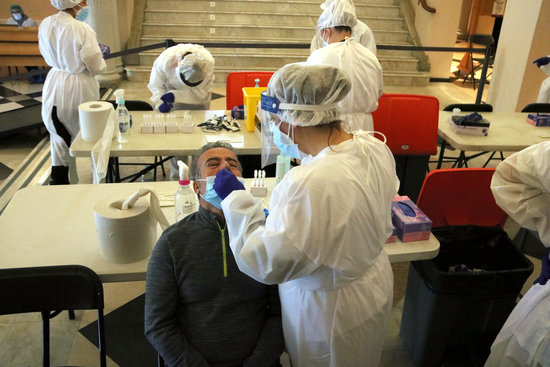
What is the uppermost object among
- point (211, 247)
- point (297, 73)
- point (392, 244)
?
point (297, 73)

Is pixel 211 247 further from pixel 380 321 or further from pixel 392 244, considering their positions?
pixel 392 244

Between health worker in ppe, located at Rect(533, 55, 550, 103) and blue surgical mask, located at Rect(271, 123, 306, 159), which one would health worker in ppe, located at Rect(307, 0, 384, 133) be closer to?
blue surgical mask, located at Rect(271, 123, 306, 159)

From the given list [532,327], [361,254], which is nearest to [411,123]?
[532,327]

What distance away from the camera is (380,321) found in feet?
5.51

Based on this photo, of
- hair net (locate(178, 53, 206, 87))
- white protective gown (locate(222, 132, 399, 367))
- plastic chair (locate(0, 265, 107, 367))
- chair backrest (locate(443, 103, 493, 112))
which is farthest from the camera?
chair backrest (locate(443, 103, 493, 112))

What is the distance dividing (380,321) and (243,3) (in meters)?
7.53

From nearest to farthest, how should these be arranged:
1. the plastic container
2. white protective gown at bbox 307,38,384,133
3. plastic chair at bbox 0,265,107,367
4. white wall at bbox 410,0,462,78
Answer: plastic chair at bbox 0,265,107,367
white protective gown at bbox 307,38,384,133
the plastic container
white wall at bbox 410,0,462,78

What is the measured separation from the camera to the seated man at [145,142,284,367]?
5.27 ft

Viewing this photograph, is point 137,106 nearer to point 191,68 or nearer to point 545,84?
point 191,68

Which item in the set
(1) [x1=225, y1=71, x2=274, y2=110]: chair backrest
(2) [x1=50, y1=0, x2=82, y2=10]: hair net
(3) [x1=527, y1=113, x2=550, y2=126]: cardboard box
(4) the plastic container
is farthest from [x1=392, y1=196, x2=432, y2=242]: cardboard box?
(2) [x1=50, y1=0, x2=82, y2=10]: hair net

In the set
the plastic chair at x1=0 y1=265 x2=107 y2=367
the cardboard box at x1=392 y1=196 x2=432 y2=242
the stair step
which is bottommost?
the plastic chair at x1=0 y1=265 x2=107 y2=367

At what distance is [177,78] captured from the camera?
354cm

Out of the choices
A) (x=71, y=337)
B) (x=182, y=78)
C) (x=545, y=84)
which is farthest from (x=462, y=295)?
(x=545, y=84)

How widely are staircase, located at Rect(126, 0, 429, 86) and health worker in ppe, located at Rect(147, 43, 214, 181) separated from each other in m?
3.86
